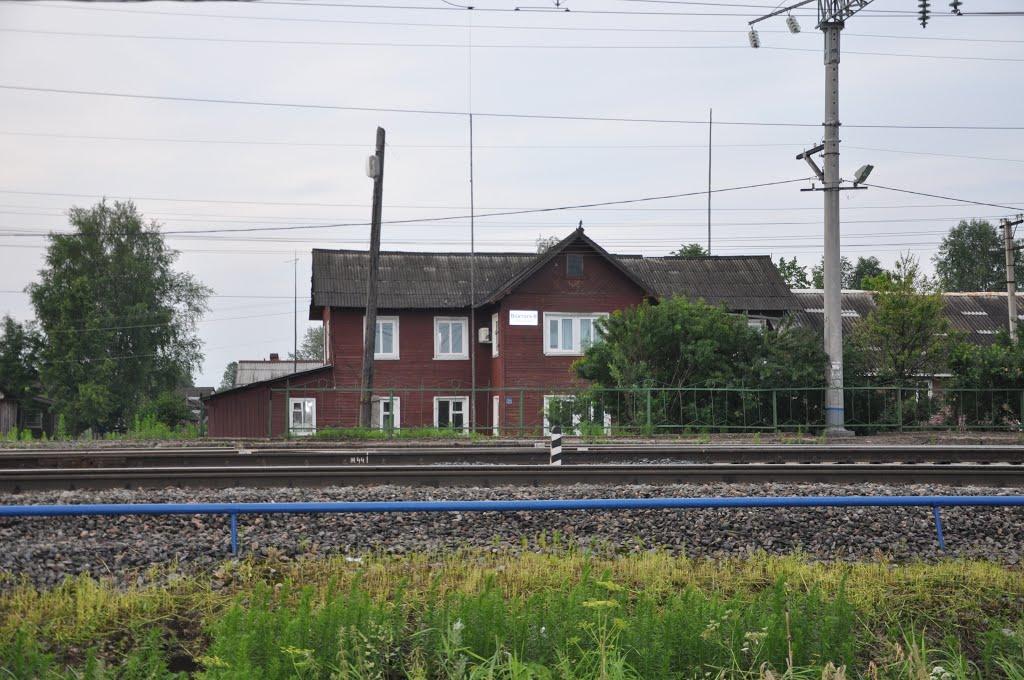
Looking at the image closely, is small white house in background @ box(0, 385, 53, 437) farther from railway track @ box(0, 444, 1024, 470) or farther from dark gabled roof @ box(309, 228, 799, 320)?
railway track @ box(0, 444, 1024, 470)

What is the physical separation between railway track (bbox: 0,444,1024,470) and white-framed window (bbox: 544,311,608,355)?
76.6 feet

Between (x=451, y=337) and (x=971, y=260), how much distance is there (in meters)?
71.5

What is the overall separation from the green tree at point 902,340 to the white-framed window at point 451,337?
16575 millimetres

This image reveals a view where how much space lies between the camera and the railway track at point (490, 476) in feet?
41.3

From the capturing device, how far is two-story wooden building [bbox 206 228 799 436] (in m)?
41.4

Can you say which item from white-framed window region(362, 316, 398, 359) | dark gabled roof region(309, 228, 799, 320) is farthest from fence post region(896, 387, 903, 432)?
white-framed window region(362, 316, 398, 359)

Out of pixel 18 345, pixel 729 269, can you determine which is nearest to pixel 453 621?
pixel 729 269

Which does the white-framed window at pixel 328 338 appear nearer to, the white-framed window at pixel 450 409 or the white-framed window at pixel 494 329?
the white-framed window at pixel 450 409

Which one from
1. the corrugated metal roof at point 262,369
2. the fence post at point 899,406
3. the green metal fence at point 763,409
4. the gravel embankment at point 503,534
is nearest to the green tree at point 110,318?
the corrugated metal roof at point 262,369

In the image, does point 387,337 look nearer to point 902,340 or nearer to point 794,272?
point 902,340

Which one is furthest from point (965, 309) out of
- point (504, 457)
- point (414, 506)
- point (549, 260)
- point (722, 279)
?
point (414, 506)

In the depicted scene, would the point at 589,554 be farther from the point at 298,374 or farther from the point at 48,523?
the point at 298,374

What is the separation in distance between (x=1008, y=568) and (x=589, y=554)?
3251mm

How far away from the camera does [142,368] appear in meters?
69.6
